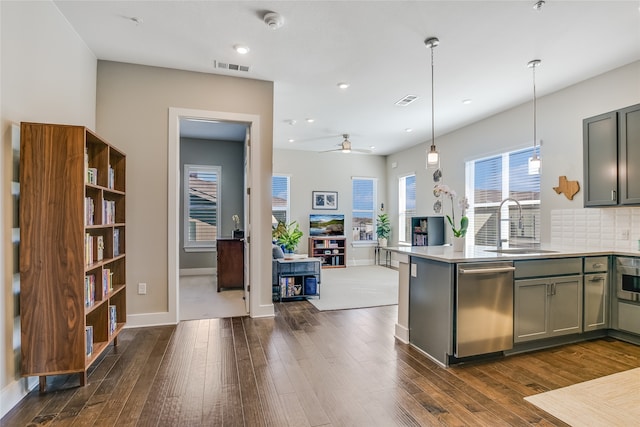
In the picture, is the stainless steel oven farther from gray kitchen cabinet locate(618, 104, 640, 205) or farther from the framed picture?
the framed picture

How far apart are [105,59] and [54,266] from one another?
2501 mm

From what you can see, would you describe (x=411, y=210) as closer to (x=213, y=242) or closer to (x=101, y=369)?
(x=213, y=242)

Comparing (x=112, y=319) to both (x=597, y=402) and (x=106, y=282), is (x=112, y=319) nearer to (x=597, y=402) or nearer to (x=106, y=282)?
(x=106, y=282)

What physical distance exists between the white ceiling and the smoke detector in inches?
1.8

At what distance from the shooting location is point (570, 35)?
9.70 feet

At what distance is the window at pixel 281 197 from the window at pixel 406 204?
2.95 metres

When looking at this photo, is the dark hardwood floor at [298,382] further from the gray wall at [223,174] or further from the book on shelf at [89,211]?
the gray wall at [223,174]

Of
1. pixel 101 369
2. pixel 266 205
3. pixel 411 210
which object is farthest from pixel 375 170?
pixel 101 369

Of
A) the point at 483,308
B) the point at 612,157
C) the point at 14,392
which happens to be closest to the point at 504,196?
the point at 612,157

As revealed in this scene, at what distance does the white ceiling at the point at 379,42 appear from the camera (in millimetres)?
2611

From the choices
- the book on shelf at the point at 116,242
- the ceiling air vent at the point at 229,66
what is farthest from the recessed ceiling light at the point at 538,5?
the book on shelf at the point at 116,242

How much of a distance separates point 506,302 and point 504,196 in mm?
2992

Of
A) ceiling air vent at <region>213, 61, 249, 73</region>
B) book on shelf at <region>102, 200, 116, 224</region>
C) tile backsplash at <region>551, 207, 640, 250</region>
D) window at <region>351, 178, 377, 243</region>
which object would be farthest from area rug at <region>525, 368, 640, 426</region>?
window at <region>351, 178, 377, 243</region>

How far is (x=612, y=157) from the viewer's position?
11.0 ft
